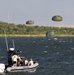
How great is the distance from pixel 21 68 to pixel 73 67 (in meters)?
9.54

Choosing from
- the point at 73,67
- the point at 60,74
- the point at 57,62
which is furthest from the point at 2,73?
the point at 57,62

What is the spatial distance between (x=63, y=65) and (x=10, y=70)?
40.4 feet

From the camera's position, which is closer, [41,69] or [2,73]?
[2,73]

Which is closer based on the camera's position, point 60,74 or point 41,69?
point 60,74

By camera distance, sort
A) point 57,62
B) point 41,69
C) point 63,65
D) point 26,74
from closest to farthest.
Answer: point 26,74
point 41,69
point 63,65
point 57,62

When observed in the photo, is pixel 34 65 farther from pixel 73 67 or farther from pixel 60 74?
pixel 73 67

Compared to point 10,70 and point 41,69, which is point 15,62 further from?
point 41,69

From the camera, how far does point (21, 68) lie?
5656cm

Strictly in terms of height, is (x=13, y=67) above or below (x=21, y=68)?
above

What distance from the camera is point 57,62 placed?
71875 millimetres

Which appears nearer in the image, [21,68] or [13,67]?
[13,67]

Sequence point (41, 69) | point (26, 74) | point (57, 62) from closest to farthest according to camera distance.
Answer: point (26, 74)
point (41, 69)
point (57, 62)

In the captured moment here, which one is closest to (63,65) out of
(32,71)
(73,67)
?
(73,67)

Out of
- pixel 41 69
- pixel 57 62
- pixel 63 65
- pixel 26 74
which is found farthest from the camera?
pixel 57 62
